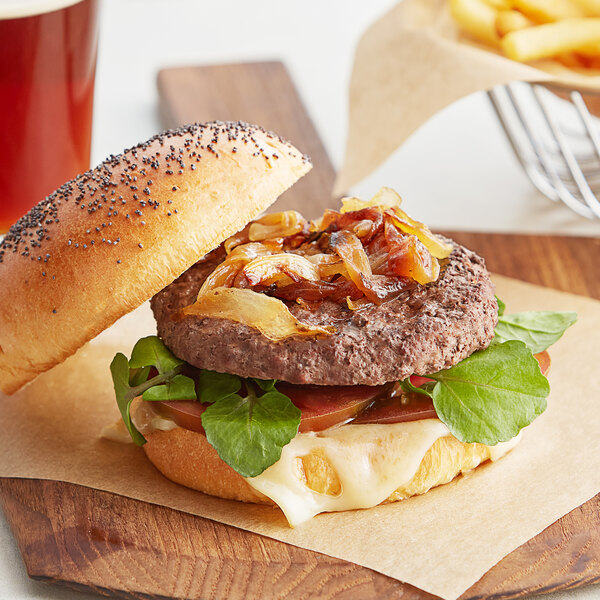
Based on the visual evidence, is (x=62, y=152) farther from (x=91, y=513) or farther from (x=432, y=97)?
(x=91, y=513)

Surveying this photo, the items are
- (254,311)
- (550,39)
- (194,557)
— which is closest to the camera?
(194,557)

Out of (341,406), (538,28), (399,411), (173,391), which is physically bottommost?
(399,411)

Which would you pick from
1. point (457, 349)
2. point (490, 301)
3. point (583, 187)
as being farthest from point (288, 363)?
point (583, 187)

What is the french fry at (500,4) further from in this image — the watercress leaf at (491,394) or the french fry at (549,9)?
the watercress leaf at (491,394)

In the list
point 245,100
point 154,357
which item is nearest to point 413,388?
point 154,357

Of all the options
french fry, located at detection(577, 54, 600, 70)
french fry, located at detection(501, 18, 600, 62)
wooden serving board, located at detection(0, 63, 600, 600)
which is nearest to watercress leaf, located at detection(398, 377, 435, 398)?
wooden serving board, located at detection(0, 63, 600, 600)

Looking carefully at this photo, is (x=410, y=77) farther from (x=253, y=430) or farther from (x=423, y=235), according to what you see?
(x=253, y=430)

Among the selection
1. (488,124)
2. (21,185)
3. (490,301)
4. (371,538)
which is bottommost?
(488,124)
